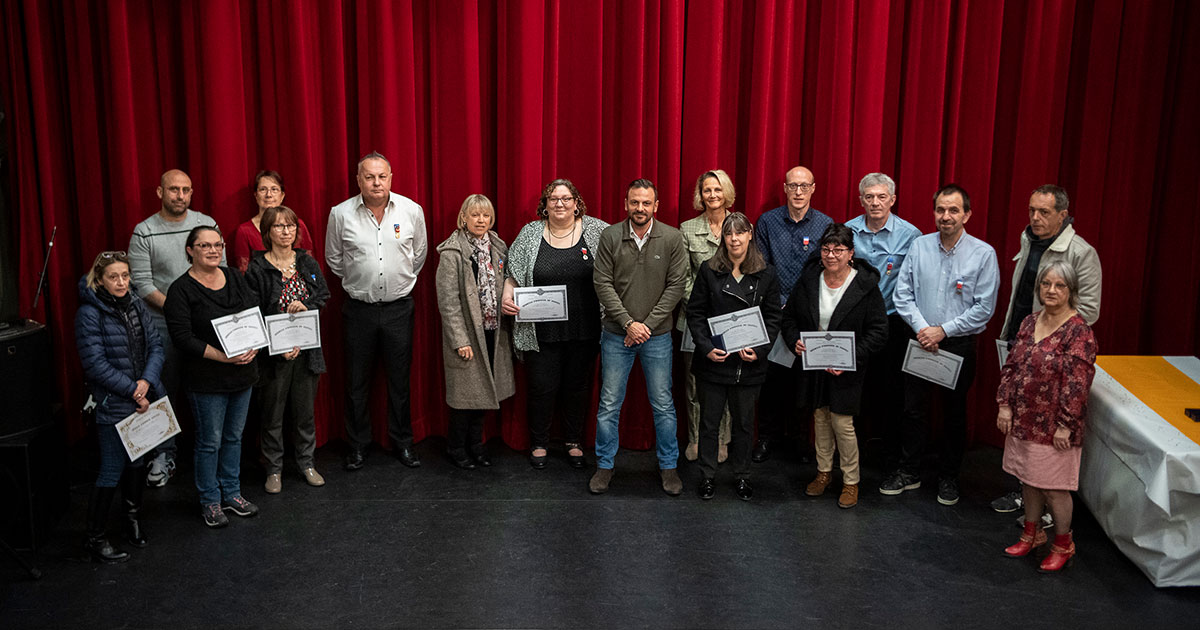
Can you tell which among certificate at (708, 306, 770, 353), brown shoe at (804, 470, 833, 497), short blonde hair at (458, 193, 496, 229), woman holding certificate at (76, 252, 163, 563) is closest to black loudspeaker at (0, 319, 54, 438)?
woman holding certificate at (76, 252, 163, 563)

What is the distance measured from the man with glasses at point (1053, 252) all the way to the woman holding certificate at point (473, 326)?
9.07ft

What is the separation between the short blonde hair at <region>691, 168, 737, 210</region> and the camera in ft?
15.5

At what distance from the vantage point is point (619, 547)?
395cm

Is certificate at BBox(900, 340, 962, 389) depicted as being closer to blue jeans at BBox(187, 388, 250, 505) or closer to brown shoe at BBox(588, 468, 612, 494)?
brown shoe at BBox(588, 468, 612, 494)

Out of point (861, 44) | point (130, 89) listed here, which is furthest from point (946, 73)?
point (130, 89)

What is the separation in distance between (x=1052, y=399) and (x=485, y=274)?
9.42ft

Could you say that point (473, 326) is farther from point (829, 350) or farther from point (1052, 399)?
point (1052, 399)

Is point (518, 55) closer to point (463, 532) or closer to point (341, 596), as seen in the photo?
point (463, 532)

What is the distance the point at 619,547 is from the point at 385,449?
192cm

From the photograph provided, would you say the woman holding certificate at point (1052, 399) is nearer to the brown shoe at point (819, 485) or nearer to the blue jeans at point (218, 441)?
the brown shoe at point (819, 485)

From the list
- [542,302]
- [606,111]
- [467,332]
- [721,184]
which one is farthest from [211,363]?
[721,184]

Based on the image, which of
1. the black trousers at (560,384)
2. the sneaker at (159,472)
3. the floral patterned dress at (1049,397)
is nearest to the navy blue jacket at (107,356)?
the sneaker at (159,472)

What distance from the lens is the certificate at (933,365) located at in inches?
167

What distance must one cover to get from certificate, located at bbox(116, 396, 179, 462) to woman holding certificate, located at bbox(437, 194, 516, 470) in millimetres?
1458
